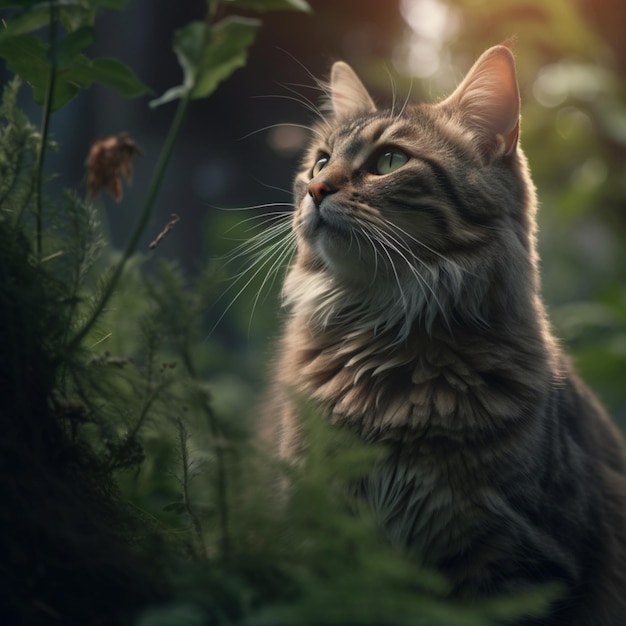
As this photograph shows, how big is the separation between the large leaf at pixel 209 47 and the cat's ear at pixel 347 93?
1.22 m

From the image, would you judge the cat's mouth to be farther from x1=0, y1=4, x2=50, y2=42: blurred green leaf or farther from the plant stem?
the plant stem

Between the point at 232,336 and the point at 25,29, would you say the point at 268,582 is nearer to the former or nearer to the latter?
the point at 25,29

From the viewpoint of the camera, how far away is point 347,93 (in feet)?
8.57

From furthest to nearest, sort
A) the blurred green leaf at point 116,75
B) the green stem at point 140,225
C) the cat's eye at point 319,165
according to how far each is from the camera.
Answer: the cat's eye at point 319,165 < the blurred green leaf at point 116,75 < the green stem at point 140,225

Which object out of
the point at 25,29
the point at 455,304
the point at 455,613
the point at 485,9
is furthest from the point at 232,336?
the point at 455,613

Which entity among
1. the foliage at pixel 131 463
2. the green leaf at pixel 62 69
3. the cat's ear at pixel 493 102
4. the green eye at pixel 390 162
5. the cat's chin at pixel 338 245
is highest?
the cat's ear at pixel 493 102

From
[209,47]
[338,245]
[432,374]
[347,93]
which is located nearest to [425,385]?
[432,374]

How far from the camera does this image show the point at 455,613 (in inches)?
37.3

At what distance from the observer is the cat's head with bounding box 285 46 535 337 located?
1.98 metres

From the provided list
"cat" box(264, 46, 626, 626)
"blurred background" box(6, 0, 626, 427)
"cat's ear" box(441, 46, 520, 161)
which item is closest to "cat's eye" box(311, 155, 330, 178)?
"cat" box(264, 46, 626, 626)

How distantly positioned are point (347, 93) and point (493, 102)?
61cm

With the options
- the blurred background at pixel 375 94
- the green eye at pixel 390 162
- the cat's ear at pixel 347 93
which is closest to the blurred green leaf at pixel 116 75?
the green eye at pixel 390 162

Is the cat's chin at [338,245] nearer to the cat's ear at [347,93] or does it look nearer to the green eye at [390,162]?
the green eye at [390,162]

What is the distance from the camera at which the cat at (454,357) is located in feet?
5.72
